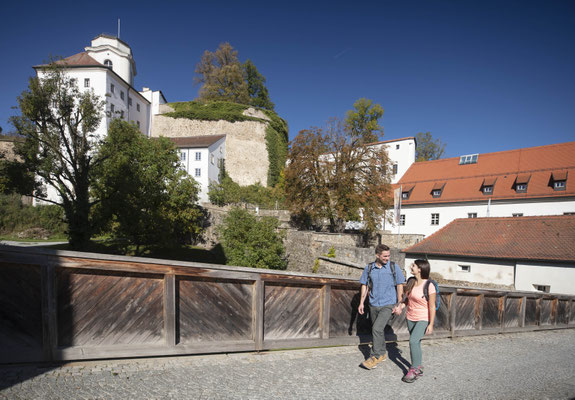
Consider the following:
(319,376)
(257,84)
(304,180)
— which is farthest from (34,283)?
(257,84)

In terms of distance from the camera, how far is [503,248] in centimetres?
1945

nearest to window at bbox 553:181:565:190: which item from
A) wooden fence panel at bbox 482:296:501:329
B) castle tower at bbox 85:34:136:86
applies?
wooden fence panel at bbox 482:296:501:329

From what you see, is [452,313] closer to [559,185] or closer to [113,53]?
[559,185]

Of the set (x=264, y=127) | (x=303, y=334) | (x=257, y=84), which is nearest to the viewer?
(x=303, y=334)

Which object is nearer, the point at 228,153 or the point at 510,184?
the point at 510,184

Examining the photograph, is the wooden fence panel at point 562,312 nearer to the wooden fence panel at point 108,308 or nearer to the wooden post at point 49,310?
the wooden fence panel at point 108,308

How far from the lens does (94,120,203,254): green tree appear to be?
19078 millimetres

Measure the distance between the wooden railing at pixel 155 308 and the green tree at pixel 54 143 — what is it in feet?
58.5

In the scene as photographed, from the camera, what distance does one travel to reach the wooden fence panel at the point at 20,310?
3.24m

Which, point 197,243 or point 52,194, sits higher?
point 52,194

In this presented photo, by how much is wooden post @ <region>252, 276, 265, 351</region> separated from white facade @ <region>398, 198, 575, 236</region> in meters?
27.7

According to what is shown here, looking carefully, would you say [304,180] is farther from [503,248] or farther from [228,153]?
[228,153]

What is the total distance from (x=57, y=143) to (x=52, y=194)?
939 inches

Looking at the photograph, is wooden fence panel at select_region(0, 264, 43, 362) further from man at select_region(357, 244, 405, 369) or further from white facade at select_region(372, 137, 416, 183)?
white facade at select_region(372, 137, 416, 183)
